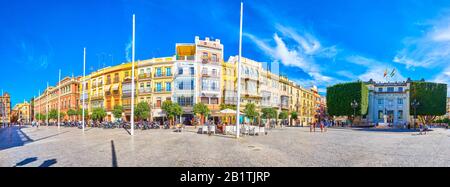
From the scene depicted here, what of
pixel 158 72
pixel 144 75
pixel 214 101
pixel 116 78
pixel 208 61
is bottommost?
pixel 214 101

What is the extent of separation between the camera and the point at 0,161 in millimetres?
8023

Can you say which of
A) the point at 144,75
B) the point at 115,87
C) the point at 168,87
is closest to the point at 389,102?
the point at 168,87

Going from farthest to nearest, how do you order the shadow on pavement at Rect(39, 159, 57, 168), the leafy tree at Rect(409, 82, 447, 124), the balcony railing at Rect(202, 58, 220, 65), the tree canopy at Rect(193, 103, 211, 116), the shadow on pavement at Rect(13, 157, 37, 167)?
the leafy tree at Rect(409, 82, 447, 124)
the balcony railing at Rect(202, 58, 220, 65)
the tree canopy at Rect(193, 103, 211, 116)
the shadow on pavement at Rect(13, 157, 37, 167)
the shadow on pavement at Rect(39, 159, 57, 168)

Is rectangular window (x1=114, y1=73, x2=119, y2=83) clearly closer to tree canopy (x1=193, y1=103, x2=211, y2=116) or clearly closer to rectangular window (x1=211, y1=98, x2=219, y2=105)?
rectangular window (x1=211, y1=98, x2=219, y2=105)

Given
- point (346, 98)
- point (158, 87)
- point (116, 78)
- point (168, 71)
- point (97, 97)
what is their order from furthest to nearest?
point (97, 97) → point (346, 98) → point (116, 78) → point (158, 87) → point (168, 71)

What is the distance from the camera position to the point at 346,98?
49562 millimetres

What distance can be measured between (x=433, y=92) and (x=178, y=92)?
1998 inches

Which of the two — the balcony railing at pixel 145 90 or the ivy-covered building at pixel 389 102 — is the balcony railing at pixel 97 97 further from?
the ivy-covered building at pixel 389 102

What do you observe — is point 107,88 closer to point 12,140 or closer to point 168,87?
point 168,87

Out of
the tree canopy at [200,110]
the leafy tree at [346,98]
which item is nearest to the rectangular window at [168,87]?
the tree canopy at [200,110]

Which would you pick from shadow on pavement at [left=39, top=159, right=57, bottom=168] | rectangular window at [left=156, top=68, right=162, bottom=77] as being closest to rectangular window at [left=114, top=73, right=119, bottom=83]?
rectangular window at [left=156, top=68, right=162, bottom=77]

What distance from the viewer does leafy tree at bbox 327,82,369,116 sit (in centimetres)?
4803
